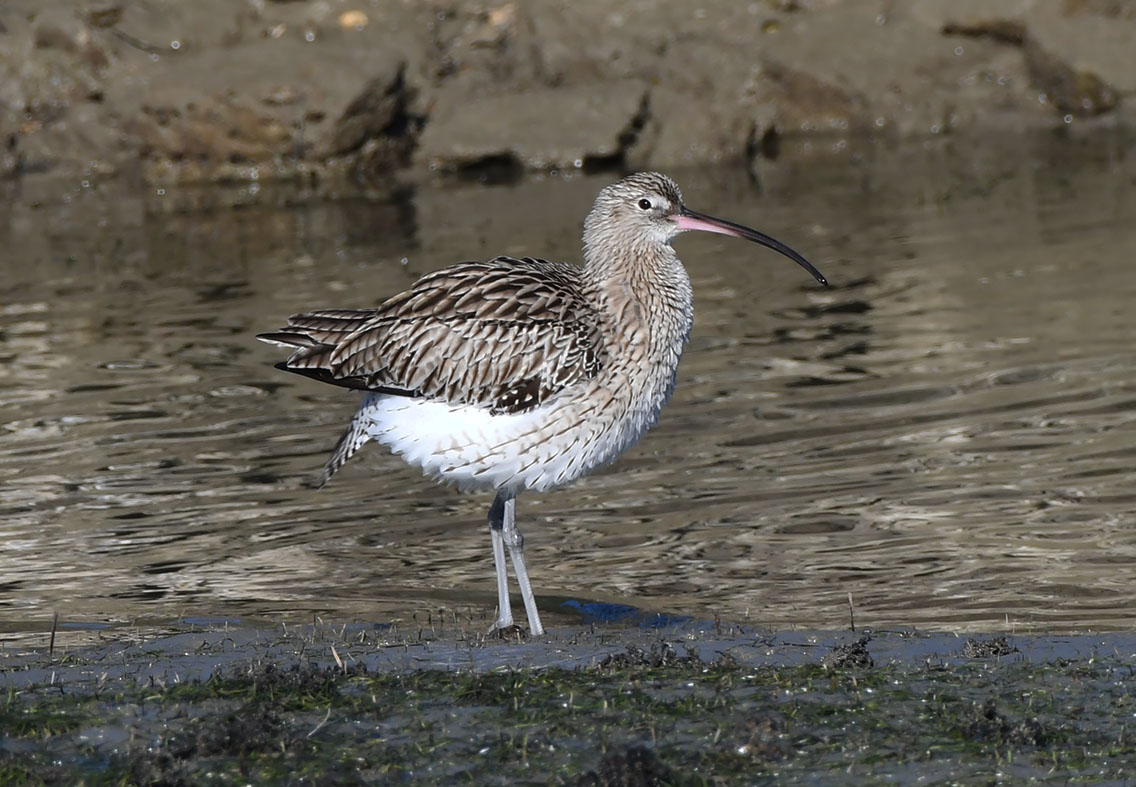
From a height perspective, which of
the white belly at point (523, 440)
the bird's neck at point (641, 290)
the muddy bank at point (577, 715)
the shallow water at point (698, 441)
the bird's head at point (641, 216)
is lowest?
the shallow water at point (698, 441)

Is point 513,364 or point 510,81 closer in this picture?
point 513,364

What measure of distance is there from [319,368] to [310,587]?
1.05 m

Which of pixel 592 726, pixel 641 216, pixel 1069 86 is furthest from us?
pixel 1069 86

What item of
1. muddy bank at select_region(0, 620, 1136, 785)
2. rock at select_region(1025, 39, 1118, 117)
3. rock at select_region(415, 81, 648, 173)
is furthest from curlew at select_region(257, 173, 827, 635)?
rock at select_region(1025, 39, 1118, 117)

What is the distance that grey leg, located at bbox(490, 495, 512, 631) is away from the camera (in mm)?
7512

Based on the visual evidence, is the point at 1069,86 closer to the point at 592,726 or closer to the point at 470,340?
the point at 470,340

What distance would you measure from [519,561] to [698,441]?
2693mm

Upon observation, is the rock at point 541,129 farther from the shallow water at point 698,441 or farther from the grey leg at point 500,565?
the grey leg at point 500,565

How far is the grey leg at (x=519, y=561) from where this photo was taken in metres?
7.39

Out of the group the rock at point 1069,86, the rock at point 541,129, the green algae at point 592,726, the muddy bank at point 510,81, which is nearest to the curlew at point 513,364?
the green algae at point 592,726

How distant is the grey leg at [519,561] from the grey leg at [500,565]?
0.07 ft

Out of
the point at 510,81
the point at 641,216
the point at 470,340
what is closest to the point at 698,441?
the point at 641,216

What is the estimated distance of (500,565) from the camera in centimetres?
772

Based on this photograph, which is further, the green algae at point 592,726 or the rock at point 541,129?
the rock at point 541,129
